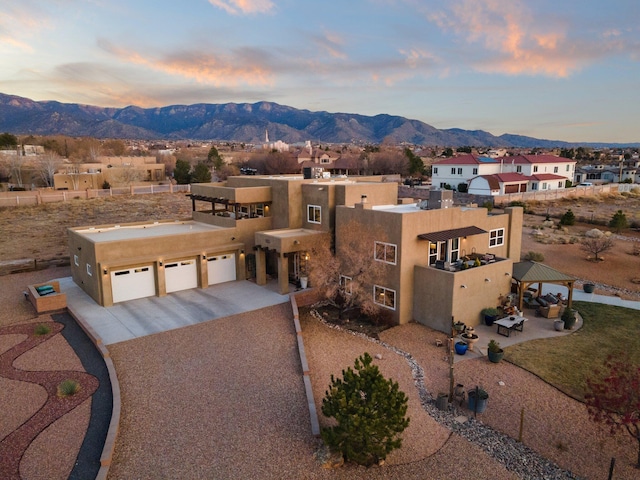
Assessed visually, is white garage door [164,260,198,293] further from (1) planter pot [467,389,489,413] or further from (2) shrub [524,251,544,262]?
(2) shrub [524,251,544,262]

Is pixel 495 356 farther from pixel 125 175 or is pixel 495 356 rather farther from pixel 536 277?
pixel 125 175

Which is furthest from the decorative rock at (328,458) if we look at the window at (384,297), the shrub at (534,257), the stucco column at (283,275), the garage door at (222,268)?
the shrub at (534,257)

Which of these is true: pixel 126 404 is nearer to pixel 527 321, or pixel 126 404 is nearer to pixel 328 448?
pixel 328 448

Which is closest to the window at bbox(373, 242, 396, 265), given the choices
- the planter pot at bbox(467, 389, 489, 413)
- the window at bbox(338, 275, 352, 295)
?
the window at bbox(338, 275, 352, 295)

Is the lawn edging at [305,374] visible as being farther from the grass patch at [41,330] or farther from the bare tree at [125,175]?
the bare tree at [125,175]

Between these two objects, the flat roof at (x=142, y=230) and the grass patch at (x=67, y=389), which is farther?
the flat roof at (x=142, y=230)

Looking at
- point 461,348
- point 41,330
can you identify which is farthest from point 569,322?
point 41,330

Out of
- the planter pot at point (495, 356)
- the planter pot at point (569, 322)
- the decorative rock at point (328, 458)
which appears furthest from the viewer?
the planter pot at point (569, 322)
